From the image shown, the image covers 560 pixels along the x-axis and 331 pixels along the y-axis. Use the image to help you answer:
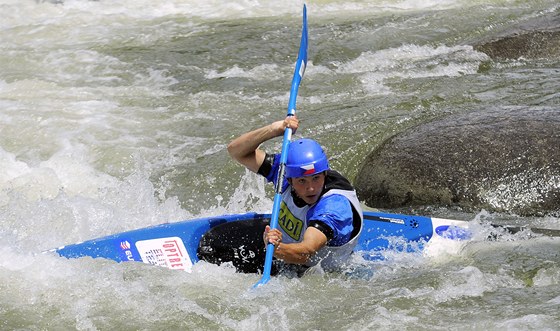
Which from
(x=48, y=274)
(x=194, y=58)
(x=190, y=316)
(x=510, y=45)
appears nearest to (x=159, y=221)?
(x=48, y=274)

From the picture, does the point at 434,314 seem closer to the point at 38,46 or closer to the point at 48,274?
the point at 48,274

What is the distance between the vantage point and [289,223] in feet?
17.5

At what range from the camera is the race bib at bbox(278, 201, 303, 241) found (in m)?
5.29

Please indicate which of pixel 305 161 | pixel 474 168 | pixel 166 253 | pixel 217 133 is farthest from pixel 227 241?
pixel 217 133

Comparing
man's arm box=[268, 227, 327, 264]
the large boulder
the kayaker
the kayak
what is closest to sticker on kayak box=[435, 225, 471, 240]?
the kayak

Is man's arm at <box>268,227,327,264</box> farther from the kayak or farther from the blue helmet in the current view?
the kayak

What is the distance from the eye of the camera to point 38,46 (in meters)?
12.1

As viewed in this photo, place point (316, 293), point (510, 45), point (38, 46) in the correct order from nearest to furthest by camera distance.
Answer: point (316, 293)
point (510, 45)
point (38, 46)

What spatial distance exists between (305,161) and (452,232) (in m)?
1.49

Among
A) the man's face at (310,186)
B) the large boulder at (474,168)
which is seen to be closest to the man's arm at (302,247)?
the man's face at (310,186)

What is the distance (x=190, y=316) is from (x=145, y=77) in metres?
6.26

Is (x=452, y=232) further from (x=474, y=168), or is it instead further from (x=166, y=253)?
(x=166, y=253)

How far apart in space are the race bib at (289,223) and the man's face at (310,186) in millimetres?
221

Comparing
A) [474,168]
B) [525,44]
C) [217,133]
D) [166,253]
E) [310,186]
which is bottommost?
[217,133]
